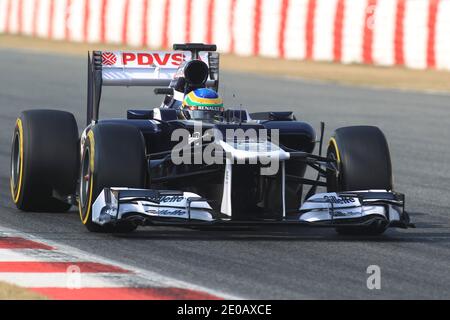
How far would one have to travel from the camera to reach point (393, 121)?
2033 centimetres

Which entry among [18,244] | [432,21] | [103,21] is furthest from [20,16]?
[18,244]

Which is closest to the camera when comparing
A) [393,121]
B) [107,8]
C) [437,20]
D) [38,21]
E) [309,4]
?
[393,121]

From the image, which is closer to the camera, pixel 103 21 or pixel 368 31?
pixel 368 31

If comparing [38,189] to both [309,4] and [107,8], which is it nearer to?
[309,4]

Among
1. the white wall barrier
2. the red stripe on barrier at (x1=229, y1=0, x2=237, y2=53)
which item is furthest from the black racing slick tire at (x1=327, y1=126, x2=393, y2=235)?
the red stripe on barrier at (x1=229, y1=0, x2=237, y2=53)

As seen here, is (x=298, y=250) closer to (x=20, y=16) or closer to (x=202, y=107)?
(x=202, y=107)

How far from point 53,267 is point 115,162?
1.36 m

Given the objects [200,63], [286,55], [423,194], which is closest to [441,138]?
[423,194]

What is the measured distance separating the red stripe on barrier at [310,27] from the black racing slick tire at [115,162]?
2057 cm

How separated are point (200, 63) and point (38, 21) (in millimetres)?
29127

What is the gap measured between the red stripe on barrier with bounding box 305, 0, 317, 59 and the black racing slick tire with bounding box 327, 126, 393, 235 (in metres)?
20.0

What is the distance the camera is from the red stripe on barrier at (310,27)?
29703mm

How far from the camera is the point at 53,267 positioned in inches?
324

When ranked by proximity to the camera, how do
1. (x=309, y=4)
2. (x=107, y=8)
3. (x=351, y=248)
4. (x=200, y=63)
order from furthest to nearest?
(x=107, y=8) → (x=309, y=4) → (x=200, y=63) → (x=351, y=248)
